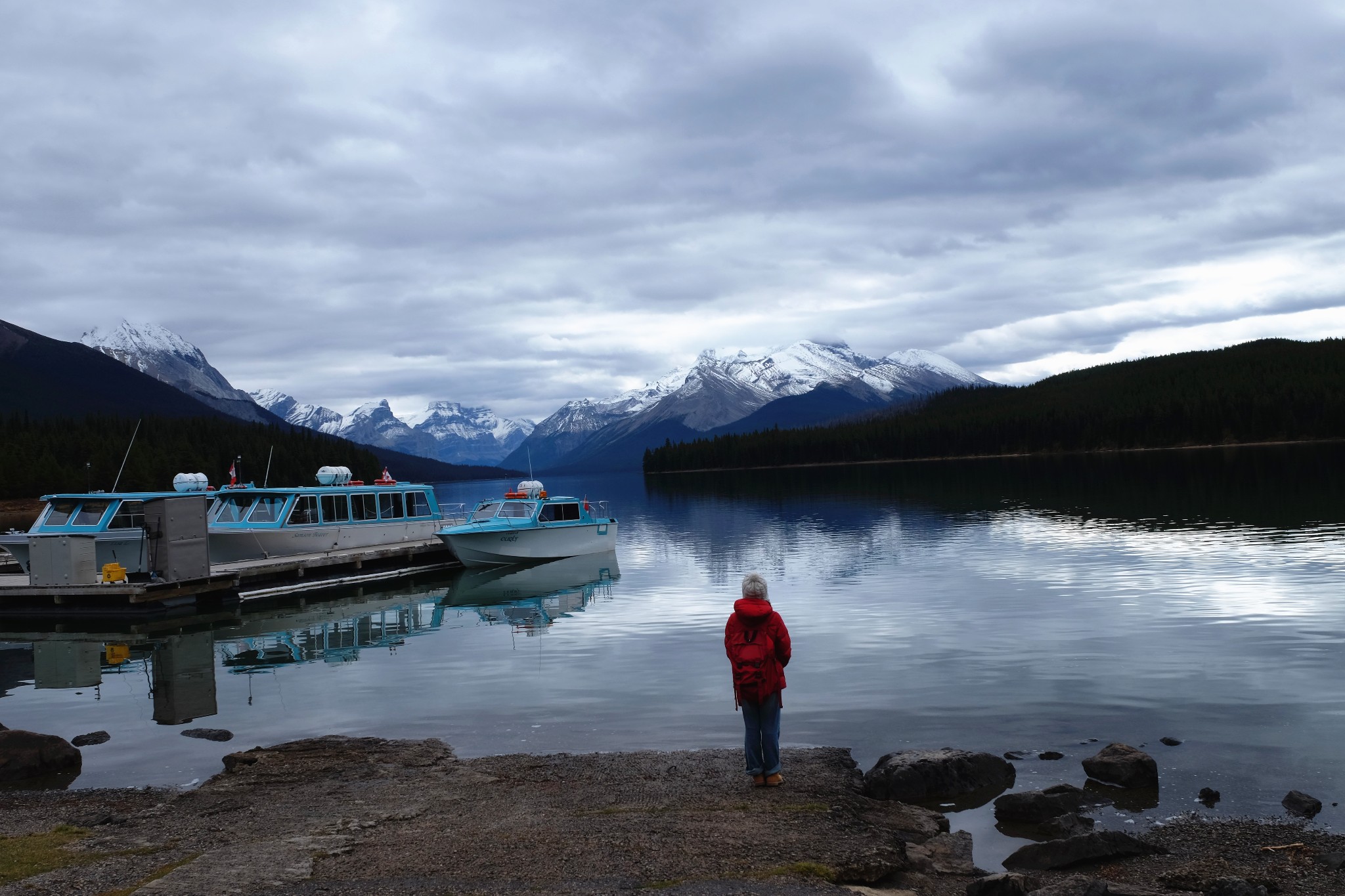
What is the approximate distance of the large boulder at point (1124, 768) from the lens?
14.0m

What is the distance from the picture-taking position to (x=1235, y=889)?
10.2m

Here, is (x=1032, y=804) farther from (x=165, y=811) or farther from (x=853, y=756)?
(x=165, y=811)

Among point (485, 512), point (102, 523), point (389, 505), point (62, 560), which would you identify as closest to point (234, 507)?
point (102, 523)

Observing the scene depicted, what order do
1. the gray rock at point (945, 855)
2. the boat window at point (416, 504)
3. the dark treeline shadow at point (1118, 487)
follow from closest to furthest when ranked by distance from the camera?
the gray rock at point (945, 855) → the boat window at point (416, 504) → the dark treeline shadow at point (1118, 487)

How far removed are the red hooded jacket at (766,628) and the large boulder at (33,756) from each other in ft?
36.4

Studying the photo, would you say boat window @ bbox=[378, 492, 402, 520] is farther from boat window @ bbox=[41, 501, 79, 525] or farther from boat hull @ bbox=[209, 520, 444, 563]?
boat window @ bbox=[41, 501, 79, 525]

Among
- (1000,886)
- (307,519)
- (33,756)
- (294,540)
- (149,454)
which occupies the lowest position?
(1000,886)

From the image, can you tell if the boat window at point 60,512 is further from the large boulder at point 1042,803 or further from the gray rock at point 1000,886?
the gray rock at point 1000,886

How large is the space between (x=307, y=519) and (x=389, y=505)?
525 cm

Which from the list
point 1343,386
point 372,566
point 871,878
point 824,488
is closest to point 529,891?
point 871,878

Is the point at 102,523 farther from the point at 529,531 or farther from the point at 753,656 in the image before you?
the point at 753,656

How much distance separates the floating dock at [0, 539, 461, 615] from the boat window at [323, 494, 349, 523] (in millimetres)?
1695

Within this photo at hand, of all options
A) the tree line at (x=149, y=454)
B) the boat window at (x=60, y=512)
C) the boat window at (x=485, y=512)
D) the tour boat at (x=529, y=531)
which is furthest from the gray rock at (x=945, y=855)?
the tree line at (x=149, y=454)

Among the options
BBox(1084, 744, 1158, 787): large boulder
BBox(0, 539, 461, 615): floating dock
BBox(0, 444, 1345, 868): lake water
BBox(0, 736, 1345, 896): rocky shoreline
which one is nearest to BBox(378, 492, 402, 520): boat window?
BBox(0, 539, 461, 615): floating dock
